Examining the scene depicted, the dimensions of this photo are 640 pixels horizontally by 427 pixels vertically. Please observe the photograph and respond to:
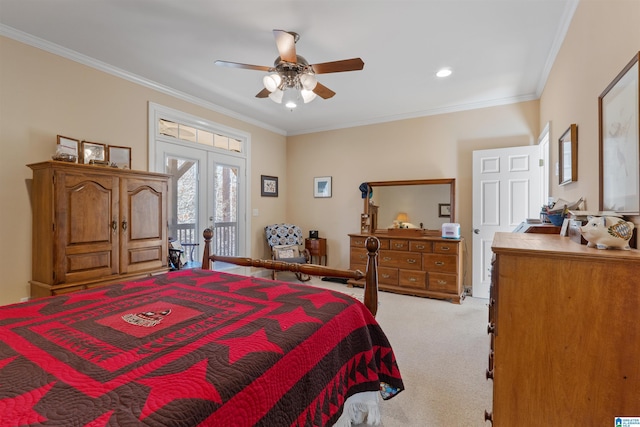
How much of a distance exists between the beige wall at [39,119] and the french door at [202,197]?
0.46 meters

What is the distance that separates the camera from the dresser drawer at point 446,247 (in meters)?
3.82

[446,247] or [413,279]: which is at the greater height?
[446,247]

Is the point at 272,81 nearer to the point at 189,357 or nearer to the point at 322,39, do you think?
the point at 322,39

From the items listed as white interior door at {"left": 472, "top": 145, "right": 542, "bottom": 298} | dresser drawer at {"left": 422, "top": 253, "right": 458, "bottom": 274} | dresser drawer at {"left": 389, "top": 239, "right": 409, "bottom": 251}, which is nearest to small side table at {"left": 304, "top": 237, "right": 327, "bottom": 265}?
dresser drawer at {"left": 389, "top": 239, "right": 409, "bottom": 251}

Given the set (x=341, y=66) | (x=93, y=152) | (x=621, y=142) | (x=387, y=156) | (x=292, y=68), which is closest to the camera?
(x=621, y=142)

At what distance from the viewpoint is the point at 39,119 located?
2.63 metres

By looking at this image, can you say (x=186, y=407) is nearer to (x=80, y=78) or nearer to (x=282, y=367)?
(x=282, y=367)

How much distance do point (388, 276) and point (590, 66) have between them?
3142mm

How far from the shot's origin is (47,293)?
2355mm

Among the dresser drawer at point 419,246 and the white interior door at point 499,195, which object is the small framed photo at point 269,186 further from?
the white interior door at point 499,195

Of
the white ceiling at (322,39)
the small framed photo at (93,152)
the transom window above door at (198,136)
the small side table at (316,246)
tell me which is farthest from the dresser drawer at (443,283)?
the small framed photo at (93,152)

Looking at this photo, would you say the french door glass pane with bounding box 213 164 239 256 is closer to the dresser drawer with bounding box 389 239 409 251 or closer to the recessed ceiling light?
the dresser drawer with bounding box 389 239 409 251

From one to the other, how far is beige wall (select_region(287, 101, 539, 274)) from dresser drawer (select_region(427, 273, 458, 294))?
1.89ft

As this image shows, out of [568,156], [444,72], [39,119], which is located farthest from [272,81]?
[568,156]
